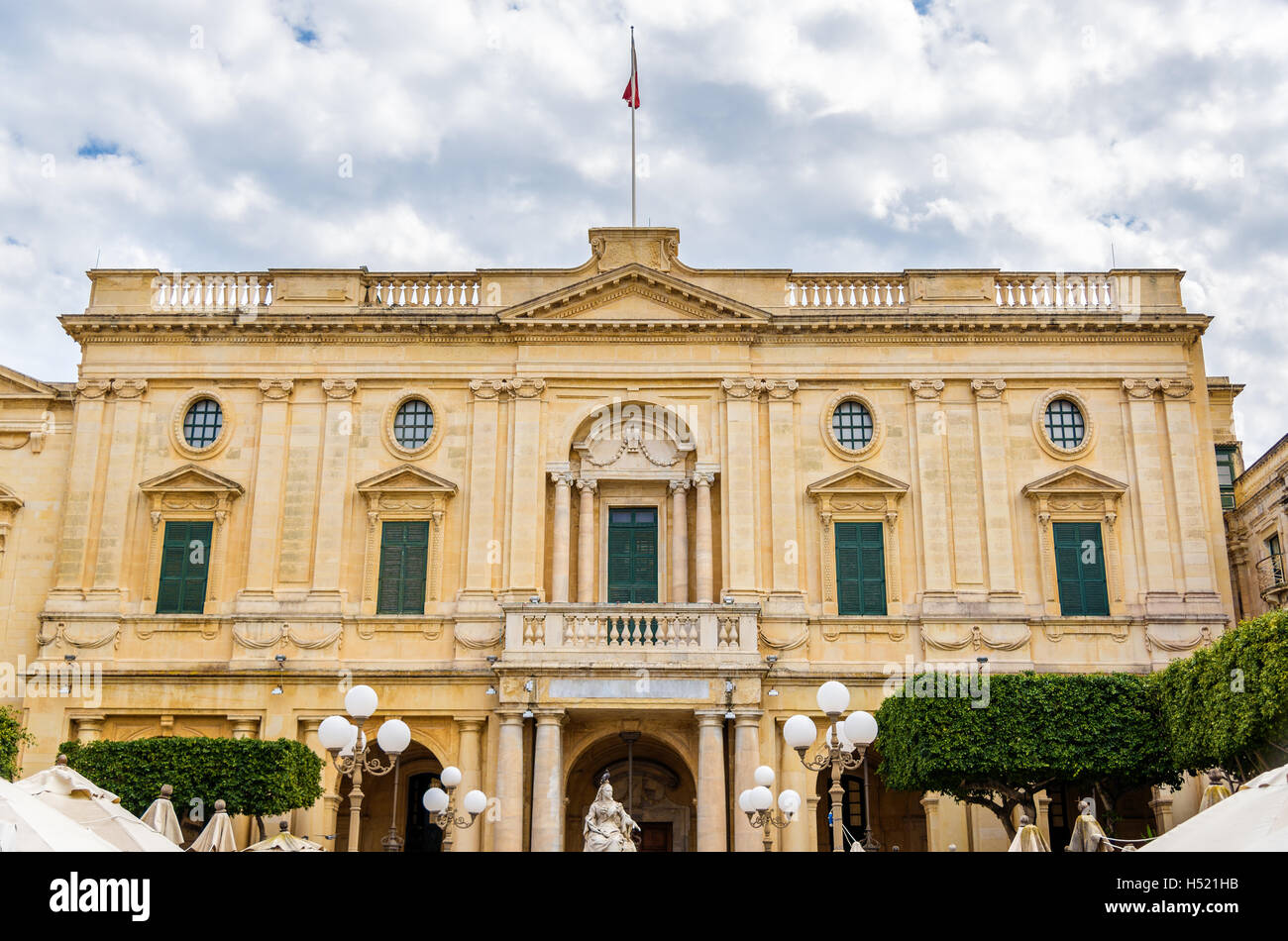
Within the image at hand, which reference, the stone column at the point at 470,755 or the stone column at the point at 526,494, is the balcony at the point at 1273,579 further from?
the stone column at the point at 470,755

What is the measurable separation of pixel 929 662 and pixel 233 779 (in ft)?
49.8

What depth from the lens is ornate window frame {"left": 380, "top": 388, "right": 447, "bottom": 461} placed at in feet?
100

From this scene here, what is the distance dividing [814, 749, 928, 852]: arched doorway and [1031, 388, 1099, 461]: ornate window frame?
334 inches

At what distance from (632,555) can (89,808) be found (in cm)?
1833

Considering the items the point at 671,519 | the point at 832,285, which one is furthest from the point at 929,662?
the point at 832,285

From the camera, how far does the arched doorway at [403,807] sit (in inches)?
1172

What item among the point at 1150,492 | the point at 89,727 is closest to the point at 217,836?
the point at 89,727

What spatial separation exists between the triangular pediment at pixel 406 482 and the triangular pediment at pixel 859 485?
29.1 feet

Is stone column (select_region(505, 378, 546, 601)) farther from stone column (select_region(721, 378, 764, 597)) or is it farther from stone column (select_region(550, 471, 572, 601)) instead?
stone column (select_region(721, 378, 764, 597))

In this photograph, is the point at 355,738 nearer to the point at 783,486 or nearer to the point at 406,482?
the point at 406,482

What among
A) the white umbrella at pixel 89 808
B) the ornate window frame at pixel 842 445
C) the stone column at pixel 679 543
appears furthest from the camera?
the ornate window frame at pixel 842 445

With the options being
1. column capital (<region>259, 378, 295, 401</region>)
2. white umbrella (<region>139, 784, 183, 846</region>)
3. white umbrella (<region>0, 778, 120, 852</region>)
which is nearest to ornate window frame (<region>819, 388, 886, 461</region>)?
column capital (<region>259, 378, 295, 401</region>)

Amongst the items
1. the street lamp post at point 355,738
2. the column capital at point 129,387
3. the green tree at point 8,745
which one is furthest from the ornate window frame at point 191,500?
the street lamp post at point 355,738

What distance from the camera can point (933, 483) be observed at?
30.0 m
